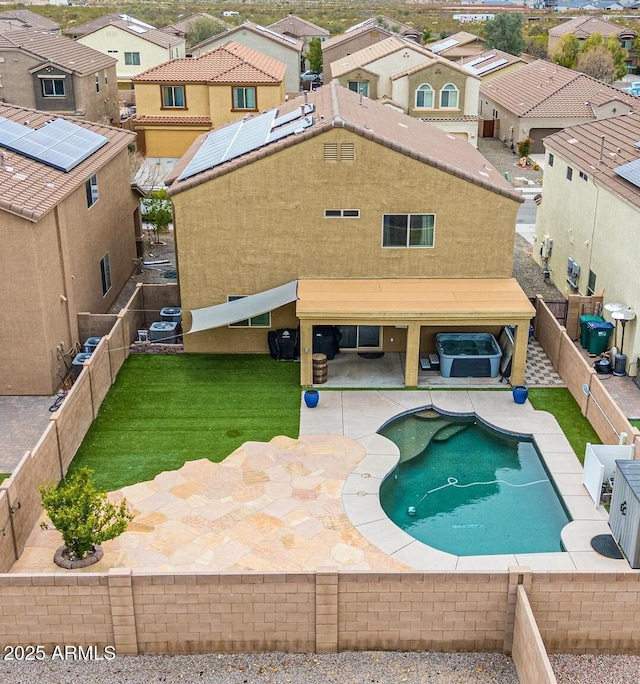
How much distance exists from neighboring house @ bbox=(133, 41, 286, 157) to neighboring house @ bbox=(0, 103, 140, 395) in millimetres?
19277

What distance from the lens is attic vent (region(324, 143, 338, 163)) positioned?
25609mm

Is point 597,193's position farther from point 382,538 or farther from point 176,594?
point 176,594

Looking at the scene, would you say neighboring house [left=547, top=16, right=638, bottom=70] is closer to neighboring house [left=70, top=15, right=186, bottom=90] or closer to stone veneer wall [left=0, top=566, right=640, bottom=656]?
neighboring house [left=70, top=15, right=186, bottom=90]

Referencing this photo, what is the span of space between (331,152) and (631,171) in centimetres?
1054

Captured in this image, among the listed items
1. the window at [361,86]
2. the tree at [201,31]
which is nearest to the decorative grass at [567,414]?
the window at [361,86]

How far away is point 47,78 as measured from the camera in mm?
52594

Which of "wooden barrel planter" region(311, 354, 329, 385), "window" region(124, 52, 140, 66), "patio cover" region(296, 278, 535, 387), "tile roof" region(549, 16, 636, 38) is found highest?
"tile roof" region(549, 16, 636, 38)

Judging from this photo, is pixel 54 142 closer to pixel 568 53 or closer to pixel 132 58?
pixel 132 58

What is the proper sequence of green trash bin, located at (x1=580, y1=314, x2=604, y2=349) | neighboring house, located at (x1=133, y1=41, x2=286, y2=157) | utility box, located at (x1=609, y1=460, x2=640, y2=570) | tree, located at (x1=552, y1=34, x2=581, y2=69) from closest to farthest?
utility box, located at (x1=609, y1=460, x2=640, y2=570) < green trash bin, located at (x1=580, y1=314, x2=604, y2=349) < neighboring house, located at (x1=133, y1=41, x2=286, y2=157) < tree, located at (x1=552, y1=34, x2=581, y2=69)

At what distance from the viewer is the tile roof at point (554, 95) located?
56.8 metres

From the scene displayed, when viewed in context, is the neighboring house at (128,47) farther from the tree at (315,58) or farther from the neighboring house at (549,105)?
the neighboring house at (549,105)

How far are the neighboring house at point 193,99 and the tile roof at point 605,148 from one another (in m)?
21.9

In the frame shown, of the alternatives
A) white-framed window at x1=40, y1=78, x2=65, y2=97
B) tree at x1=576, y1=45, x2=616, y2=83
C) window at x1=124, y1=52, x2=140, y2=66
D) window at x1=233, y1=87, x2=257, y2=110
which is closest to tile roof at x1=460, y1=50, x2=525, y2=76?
tree at x1=576, y1=45, x2=616, y2=83

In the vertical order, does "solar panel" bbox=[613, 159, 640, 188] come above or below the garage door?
above
